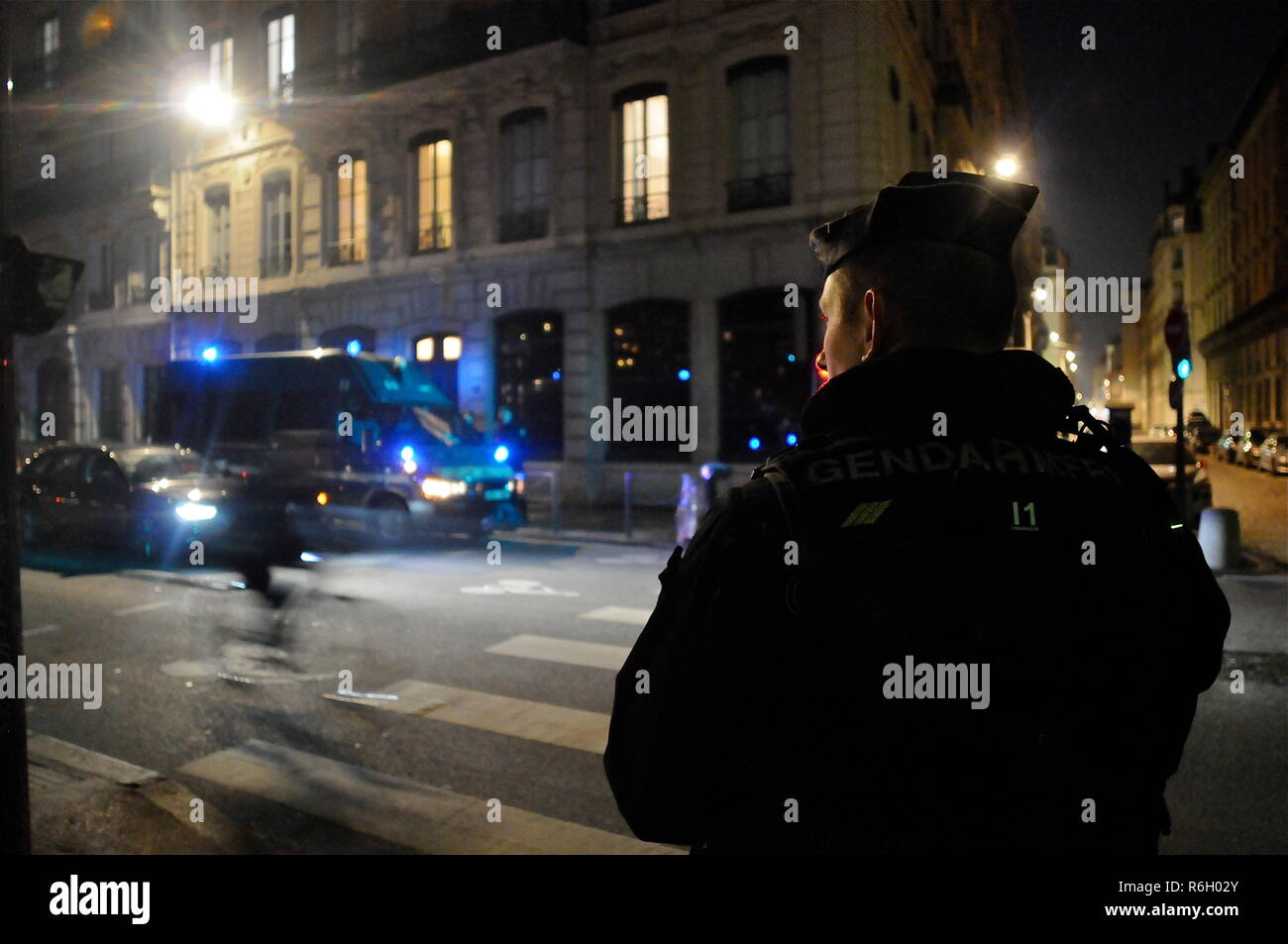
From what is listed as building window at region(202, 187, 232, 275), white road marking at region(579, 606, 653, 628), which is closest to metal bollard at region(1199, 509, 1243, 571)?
white road marking at region(579, 606, 653, 628)

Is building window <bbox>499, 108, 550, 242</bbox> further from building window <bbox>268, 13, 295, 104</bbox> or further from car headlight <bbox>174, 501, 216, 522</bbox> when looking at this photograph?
car headlight <bbox>174, 501, 216, 522</bbox>

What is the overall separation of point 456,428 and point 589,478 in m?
6.09

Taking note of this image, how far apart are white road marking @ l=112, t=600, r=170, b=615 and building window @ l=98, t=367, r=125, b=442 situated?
25250mm

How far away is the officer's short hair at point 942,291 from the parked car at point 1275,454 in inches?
1345

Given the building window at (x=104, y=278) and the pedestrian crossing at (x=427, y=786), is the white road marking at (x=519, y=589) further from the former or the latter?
the building window at (x=104, y=278)

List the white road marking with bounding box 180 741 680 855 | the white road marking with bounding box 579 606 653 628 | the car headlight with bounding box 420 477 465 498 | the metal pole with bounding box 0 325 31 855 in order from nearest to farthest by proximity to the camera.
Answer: the metal pole with bounding box 0 325 31 855 < the white road marking with bounding box 180 741 680 855 < the white road marking with bounding box 579 606 653 628 < the car headlight with bounding box 420 477 465 498

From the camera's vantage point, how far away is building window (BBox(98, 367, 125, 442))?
31484mm

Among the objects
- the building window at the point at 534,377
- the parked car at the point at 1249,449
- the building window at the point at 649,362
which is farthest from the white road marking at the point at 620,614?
the parked car at the point at 1249,449

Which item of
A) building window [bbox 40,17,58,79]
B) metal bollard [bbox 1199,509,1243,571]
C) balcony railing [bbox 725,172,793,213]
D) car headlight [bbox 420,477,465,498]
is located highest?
building window [bbox 40,17,58,79]

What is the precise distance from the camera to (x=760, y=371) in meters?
18.9

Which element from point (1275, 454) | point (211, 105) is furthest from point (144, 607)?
point (1275, 454)

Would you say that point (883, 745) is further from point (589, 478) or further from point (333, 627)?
point (589, 478)
